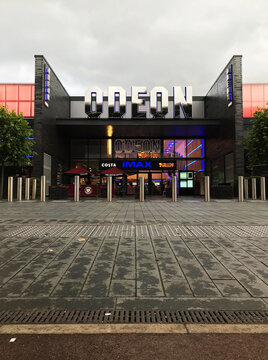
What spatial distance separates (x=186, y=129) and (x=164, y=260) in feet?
74.8

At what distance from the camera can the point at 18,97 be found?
82.2ft

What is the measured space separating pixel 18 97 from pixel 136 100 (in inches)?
453

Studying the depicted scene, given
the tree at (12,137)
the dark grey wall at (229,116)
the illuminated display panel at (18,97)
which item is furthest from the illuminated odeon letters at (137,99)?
the tree at (12,137)

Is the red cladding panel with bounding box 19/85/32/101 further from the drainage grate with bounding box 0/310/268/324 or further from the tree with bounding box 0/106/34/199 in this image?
the drainage grate with bounding box 0/310/268/324

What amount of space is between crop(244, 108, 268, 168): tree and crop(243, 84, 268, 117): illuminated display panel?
5.57 metres

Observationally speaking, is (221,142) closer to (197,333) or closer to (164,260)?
(164,260)

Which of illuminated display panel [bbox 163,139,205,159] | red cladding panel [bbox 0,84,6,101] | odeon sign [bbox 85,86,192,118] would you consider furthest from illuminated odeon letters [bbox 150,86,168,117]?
red cladding panel [bbox 0,84,6,101]

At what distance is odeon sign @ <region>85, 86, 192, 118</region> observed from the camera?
25078 mm

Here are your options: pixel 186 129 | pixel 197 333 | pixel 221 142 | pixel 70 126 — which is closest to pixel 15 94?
pixel 70 126

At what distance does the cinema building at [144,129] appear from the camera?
70.3 feet

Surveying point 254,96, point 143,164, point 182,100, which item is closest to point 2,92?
point 143,164

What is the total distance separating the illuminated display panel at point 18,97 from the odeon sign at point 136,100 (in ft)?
17.9

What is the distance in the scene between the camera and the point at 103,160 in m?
28.7

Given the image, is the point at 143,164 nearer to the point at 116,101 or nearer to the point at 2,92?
the point at 116,101
